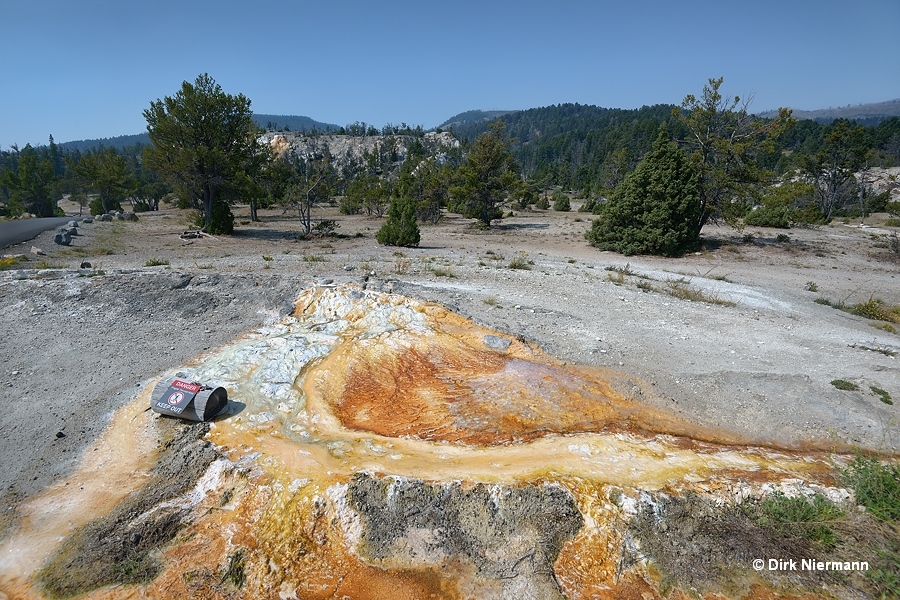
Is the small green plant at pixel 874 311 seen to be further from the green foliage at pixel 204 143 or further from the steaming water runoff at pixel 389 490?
the green foliage at pixel 204 143

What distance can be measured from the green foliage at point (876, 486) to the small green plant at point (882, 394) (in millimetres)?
2544

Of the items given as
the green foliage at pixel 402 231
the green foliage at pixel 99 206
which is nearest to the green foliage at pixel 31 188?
the green foliage at pixel 99 206

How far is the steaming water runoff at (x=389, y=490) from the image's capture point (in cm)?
551

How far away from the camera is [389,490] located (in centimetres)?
631

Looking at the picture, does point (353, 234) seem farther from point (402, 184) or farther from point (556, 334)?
point (556, 334)

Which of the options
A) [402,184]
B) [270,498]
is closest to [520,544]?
[270,498]

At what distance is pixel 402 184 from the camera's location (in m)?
43.1

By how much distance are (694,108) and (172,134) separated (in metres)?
31.3

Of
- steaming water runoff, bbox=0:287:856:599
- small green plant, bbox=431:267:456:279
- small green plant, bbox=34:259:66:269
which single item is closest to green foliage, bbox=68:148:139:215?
small green plant, bbox=34:259:66:269

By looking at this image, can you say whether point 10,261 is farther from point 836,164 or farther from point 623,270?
point 836,164

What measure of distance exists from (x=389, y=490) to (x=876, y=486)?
6720mm

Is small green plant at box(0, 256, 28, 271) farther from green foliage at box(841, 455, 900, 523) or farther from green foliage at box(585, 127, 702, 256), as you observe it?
green foliage at box(585, 127, 702, 256)

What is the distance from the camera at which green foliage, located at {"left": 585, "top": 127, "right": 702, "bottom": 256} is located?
78.1 feet

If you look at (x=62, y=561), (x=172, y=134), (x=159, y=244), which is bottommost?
(x=62, y=561)
